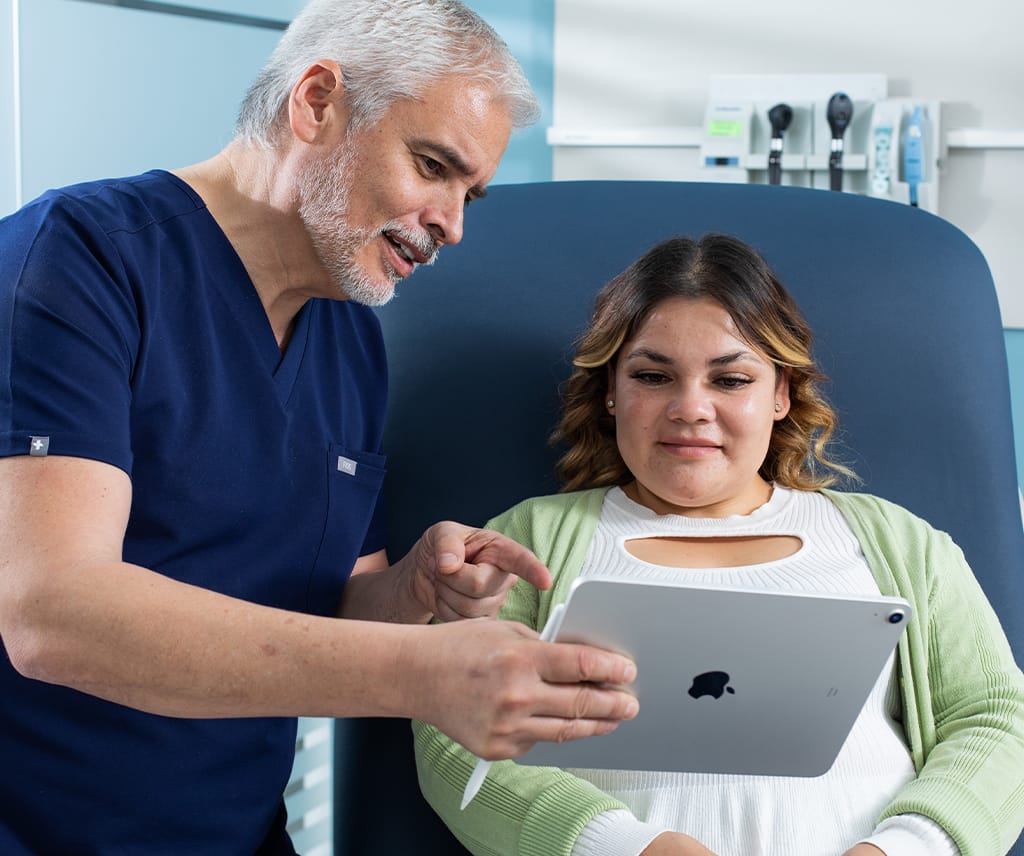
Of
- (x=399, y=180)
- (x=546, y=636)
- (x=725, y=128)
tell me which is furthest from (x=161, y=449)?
(x=725, y=128)

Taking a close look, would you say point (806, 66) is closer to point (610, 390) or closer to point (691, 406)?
point (610, 390)

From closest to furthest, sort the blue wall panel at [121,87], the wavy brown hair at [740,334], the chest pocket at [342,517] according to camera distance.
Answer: the chest pocket at [342,517]
the wavy brown hair at [740,334]
the blue wall panel at [121,87]

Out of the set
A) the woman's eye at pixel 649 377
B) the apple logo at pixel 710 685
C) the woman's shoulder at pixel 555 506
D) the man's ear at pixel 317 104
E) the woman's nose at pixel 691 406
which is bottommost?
the woman's shoulder at pixel 555 506

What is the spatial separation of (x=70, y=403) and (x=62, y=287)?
105 millimetres

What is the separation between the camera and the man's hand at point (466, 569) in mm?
1138

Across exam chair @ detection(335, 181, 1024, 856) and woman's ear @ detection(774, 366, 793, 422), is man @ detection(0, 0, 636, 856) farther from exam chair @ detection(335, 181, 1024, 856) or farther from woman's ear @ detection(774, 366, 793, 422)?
woman's ear @ detection(774, 366, 793, 422)

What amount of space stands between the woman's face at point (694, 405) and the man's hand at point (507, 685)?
543 mm

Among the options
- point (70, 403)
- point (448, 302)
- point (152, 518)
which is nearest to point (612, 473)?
point (448, 302)

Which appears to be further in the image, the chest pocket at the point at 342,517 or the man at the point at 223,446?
the chest pocket at the point at 342,517

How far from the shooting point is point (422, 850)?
147 cm

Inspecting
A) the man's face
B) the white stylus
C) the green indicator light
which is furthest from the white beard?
the green indicator light

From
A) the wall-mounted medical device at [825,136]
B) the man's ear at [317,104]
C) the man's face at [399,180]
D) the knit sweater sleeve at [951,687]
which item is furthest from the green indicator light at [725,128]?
the man's ear at [317,104]

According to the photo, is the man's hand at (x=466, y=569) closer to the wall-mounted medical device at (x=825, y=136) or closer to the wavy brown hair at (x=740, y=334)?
the wavy brown hair at (x=740, y=334)

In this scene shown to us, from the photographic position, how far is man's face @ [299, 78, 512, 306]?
1.18 m
